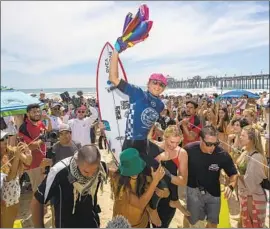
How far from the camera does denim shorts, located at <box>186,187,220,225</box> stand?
10.8ft

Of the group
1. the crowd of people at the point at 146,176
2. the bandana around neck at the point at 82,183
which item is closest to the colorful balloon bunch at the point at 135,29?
the crowd of people at the point at 146,176

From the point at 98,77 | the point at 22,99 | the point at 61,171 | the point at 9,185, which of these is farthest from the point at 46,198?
the point at 98,77

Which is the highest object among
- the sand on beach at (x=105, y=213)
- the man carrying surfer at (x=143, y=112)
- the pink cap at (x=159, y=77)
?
the pink cap at (x=159, y=77)

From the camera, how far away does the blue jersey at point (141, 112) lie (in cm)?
312

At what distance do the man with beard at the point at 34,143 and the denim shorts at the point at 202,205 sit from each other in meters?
2.18

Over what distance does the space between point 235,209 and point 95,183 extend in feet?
10.6

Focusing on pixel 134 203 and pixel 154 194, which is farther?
pixel 154 194

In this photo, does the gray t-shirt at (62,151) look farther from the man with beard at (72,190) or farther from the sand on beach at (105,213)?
the man with beard at (72,190)

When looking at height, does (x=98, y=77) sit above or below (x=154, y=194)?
above

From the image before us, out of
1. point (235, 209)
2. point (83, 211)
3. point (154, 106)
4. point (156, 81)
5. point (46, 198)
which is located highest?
point (156, 81)

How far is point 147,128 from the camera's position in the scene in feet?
10.5

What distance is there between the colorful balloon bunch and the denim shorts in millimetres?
1743

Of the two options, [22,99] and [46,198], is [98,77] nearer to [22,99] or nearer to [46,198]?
[22,99]

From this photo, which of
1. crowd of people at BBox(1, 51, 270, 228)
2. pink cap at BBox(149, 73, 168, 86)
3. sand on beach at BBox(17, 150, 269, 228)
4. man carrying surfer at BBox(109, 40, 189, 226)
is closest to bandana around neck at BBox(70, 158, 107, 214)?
crowd of people at BBox(1, 51, 270, 228)
